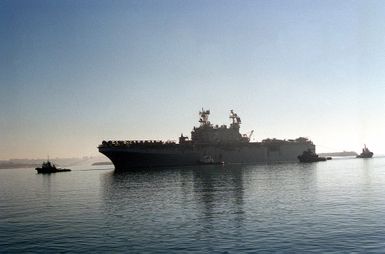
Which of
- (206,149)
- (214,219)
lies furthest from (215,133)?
(214,219)

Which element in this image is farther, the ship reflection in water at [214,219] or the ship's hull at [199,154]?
the ship's hull at [199,154]

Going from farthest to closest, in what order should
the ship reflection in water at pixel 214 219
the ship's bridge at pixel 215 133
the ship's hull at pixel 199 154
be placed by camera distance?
the ship's bridge at pixel 215 133, the ship's hull at pixel 199 154, the ship reflection in water at pixel 214 219

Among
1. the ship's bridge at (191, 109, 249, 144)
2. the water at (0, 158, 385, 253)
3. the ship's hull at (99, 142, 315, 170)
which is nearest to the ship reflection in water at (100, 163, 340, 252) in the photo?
the water at (0, 158, 385, 253)

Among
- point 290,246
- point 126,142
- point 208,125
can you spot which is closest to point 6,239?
point 290,246

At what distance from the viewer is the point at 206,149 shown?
110750mm

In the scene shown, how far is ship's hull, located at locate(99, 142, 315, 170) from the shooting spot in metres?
95.3

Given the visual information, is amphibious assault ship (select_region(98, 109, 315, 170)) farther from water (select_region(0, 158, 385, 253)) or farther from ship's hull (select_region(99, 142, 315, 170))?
water (select_region(0, 158, 385, 253))

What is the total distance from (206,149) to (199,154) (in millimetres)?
3193

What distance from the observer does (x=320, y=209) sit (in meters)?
27.6

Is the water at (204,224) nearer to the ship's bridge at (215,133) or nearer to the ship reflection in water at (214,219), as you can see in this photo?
the ship reflection in water at (214,219)

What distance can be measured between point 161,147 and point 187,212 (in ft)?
238

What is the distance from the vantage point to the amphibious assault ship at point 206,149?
95.5m

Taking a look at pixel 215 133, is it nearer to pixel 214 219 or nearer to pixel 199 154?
pixel 199 154

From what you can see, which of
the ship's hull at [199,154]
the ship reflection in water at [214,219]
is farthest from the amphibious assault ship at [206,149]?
the ship reflection in water at [214,219]
